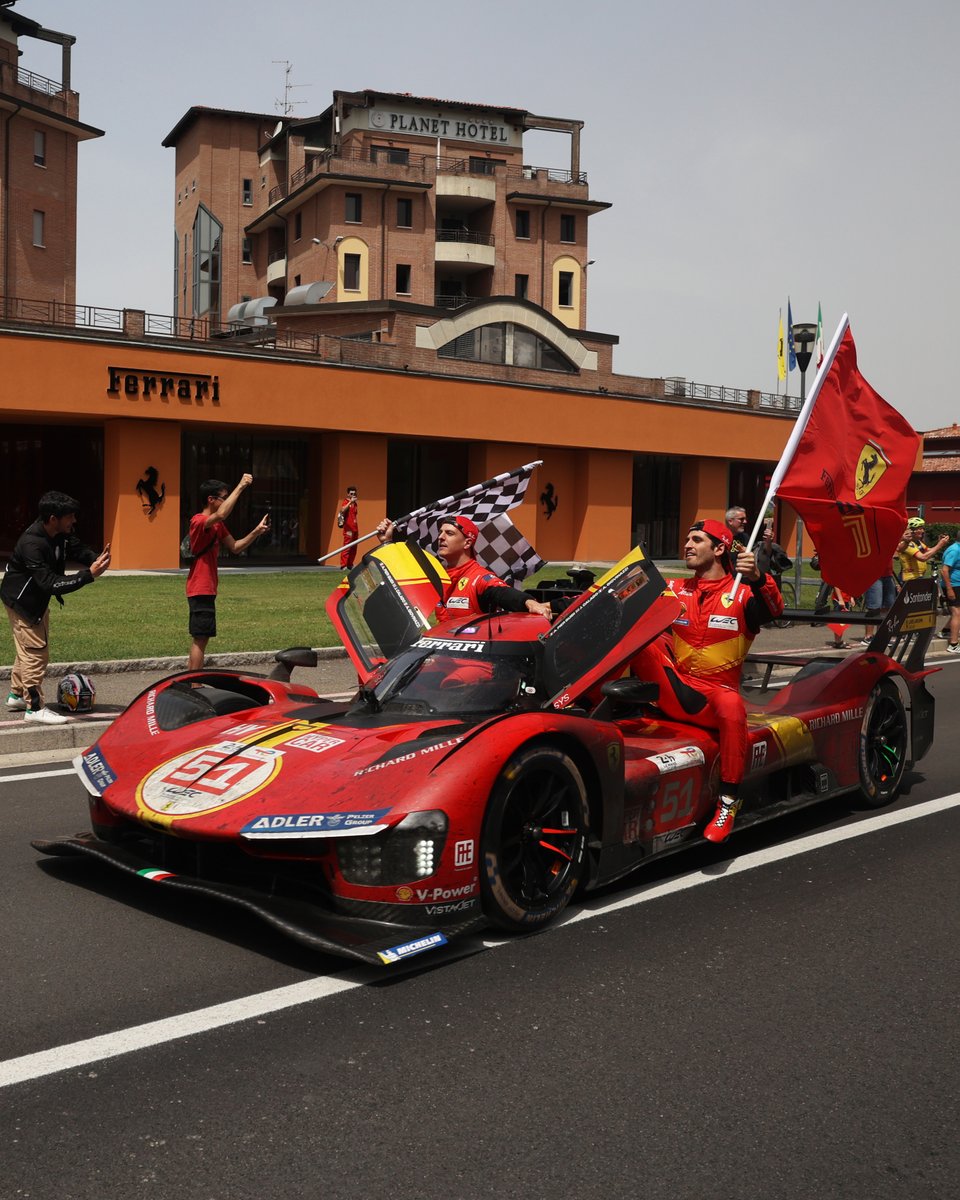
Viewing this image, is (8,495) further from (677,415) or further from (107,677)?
(107,677)

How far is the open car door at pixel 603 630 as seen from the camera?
19.4 ft

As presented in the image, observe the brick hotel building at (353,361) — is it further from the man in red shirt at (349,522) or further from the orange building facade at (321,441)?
the man in red shirt at (349,522)

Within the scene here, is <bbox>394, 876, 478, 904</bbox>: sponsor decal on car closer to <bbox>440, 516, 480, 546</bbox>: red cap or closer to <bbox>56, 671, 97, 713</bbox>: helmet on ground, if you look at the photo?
<bbox>440, 516, 480, 546</bbox>: red cap

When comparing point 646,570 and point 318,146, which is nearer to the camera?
point 646,570

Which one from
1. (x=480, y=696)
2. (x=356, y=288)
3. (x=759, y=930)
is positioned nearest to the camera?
(x=759, y=930)

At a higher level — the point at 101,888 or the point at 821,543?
the point at 821,543

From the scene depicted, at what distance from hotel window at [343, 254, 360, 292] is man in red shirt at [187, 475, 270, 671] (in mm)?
48377

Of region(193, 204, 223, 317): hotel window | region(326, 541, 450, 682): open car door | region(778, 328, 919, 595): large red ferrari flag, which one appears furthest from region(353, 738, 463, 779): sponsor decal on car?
region(193, 204, 223, 317): hotel window

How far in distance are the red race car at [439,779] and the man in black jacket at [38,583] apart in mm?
2980

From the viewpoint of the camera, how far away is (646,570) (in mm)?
6215

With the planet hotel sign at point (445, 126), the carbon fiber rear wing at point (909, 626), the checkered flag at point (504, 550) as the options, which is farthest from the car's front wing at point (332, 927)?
the planet hotel sign at point (445, 126)

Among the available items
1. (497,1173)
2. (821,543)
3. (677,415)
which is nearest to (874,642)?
(821,543)

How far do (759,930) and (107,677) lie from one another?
8490 mm

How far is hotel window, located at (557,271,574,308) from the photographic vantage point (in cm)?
6141
